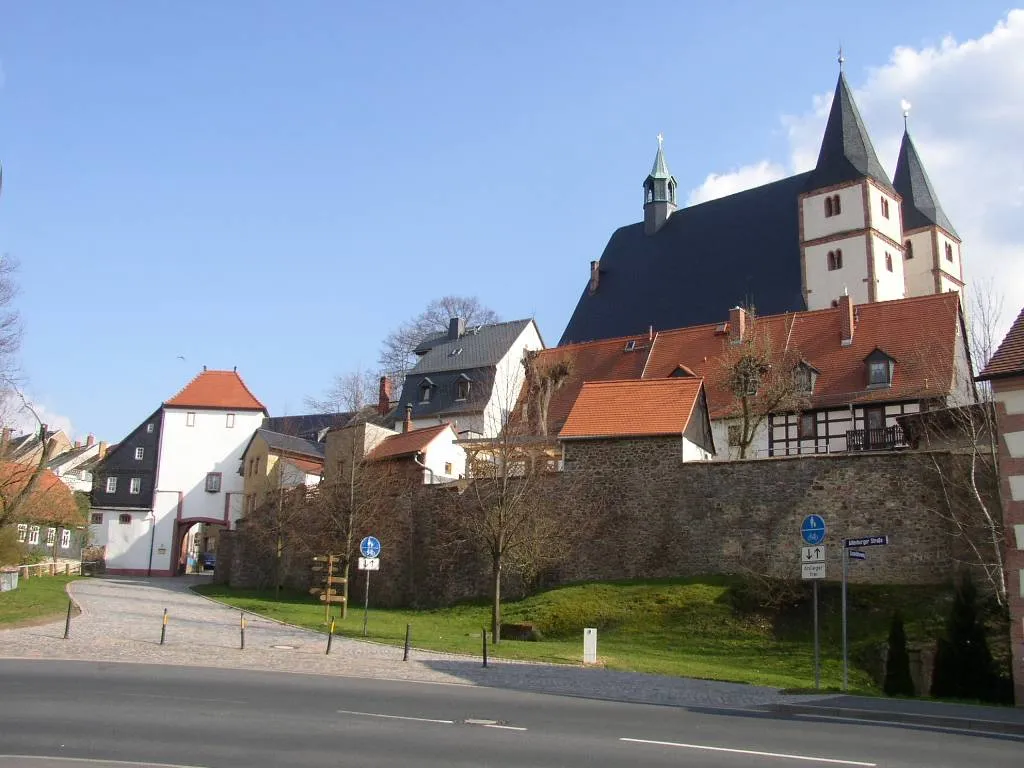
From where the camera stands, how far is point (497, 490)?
29812mm

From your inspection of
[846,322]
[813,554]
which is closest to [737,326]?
[846,322]

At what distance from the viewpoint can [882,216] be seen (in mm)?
58375

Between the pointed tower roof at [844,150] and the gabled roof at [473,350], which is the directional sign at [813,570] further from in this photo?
the pointed tower roof at [844,150]

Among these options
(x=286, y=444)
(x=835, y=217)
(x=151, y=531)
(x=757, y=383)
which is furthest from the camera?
(x=151, y=531)

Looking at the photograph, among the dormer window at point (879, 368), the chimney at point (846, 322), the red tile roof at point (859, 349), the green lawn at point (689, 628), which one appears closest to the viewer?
the green lawn at point (689, 628)

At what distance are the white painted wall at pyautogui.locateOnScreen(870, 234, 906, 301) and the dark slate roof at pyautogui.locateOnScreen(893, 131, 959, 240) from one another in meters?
7.29

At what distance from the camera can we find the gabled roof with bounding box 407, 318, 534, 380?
6016cm

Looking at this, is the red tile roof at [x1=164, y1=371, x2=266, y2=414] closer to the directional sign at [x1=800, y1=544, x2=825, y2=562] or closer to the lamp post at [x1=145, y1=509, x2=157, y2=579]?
the lamp post at [x1=145, y1=509, x2=157, y2=579]

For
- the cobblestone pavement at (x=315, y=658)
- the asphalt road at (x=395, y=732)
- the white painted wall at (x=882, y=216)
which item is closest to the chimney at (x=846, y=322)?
the white painted wall at (x=882, y=216)

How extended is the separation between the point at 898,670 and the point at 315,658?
37.8ft

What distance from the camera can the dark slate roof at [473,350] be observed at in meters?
60.2

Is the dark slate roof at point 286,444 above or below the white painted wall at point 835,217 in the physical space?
below

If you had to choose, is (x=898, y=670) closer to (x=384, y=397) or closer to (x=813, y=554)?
(x=813, y=554)

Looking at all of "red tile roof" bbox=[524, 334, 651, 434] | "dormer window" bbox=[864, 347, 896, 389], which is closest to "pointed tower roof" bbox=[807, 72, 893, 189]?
"red tile roof" bbox=[524, 334, 651, 434]
